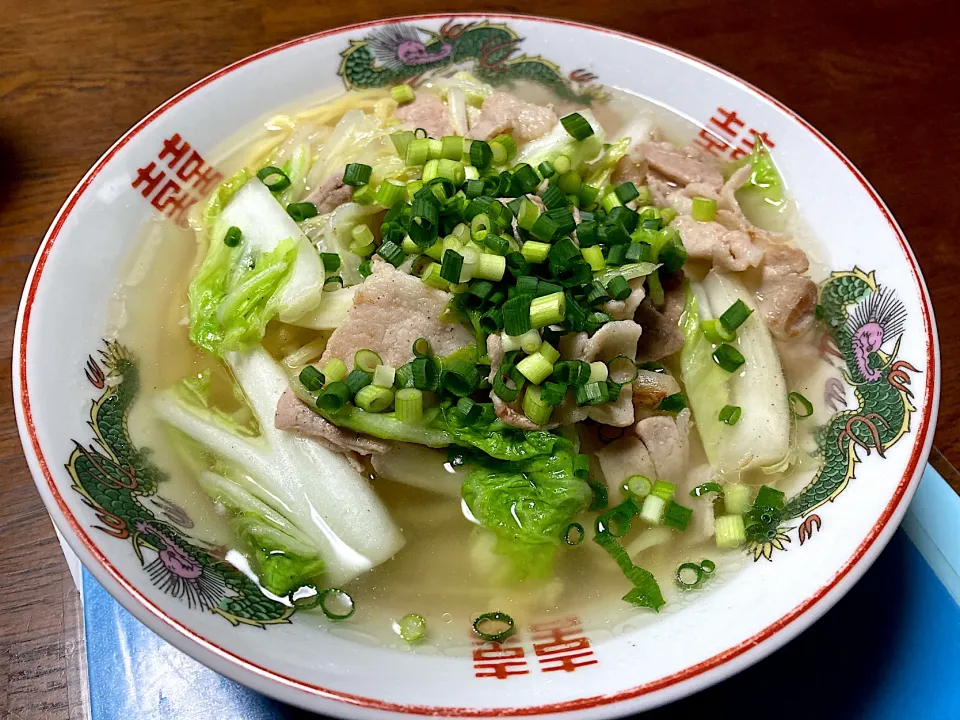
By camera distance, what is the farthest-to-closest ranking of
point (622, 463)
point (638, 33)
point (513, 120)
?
point (638, 33)
point (513, 120)
point (622, 463)

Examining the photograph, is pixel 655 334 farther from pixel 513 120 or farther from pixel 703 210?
pixel 513 120

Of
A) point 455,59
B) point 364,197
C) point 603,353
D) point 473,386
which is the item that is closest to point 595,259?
point 603,353

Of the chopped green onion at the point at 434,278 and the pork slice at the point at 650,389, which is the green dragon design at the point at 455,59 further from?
the pork slice at the point at 650,389

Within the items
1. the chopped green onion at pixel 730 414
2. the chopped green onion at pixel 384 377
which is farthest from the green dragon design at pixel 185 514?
the chopped green onion at pixel 384 377

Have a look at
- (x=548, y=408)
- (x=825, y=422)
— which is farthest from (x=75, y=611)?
(x=825, y=422)

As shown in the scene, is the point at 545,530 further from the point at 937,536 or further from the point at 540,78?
the point at 540,78
